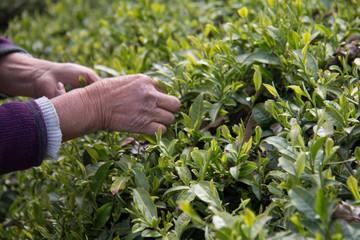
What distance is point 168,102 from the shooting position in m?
1.79

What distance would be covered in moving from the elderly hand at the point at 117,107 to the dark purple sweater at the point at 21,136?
0.32ft

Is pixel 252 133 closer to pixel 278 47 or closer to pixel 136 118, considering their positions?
pixel 278 47

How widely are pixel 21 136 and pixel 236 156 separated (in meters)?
0.87

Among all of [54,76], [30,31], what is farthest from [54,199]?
[30,31]

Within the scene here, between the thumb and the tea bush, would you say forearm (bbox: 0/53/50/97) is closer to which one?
the thumb

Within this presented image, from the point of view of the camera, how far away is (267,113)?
163 centimetres

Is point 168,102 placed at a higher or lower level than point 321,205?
lower

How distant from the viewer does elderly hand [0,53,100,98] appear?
211 cm

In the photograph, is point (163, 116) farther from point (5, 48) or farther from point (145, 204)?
point (5, 48)

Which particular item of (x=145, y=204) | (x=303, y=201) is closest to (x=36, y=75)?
(x=145, y=204)

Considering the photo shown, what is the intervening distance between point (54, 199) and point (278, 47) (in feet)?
4.09

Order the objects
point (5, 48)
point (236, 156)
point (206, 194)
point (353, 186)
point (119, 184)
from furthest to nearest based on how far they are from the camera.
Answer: point (5, 48)
point (119, 184)
point (236, 156)
point (206, 194)
point (353, 186)

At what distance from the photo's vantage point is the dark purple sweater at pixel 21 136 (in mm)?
1564

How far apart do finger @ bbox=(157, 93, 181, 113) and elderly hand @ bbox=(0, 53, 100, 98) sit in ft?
1.63
